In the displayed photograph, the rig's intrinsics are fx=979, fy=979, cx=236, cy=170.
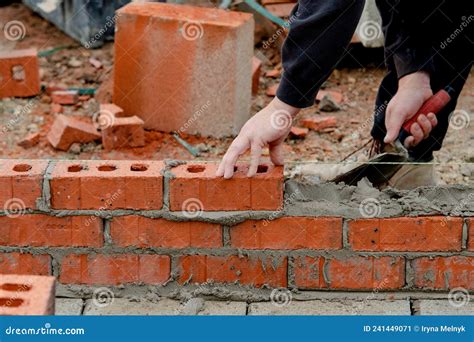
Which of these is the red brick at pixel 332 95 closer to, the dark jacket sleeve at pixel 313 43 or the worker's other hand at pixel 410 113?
the worker's other hand at pixel 410 113

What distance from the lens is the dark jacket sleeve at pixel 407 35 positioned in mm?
4105

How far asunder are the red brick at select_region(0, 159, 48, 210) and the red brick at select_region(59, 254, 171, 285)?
0.27 m

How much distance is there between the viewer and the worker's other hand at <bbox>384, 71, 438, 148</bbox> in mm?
3818

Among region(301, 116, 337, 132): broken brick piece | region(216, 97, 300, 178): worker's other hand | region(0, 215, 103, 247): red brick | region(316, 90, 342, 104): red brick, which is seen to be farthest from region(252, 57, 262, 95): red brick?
region(216, 97, 300, 178): worker's other hand

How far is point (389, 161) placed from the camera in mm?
4062

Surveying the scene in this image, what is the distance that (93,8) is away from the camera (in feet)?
21.8

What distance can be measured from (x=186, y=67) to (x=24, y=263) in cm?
194

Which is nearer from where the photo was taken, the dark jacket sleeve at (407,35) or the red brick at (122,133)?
the dark jacket sleeve at (407,35)

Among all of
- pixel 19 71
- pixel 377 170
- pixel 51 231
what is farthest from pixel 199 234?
pixel 19 71

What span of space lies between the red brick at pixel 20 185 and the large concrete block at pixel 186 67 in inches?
71.6

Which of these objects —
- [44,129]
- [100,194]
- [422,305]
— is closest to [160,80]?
[44,129]

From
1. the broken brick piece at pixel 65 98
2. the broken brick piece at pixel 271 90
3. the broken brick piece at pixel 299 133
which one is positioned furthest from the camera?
the broken brick piece at pixel 271 90

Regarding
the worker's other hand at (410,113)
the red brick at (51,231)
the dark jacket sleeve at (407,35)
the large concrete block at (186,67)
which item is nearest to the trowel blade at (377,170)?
the worker's other hand at (410,113)

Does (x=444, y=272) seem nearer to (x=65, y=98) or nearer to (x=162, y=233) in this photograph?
(x=162, y=233)
